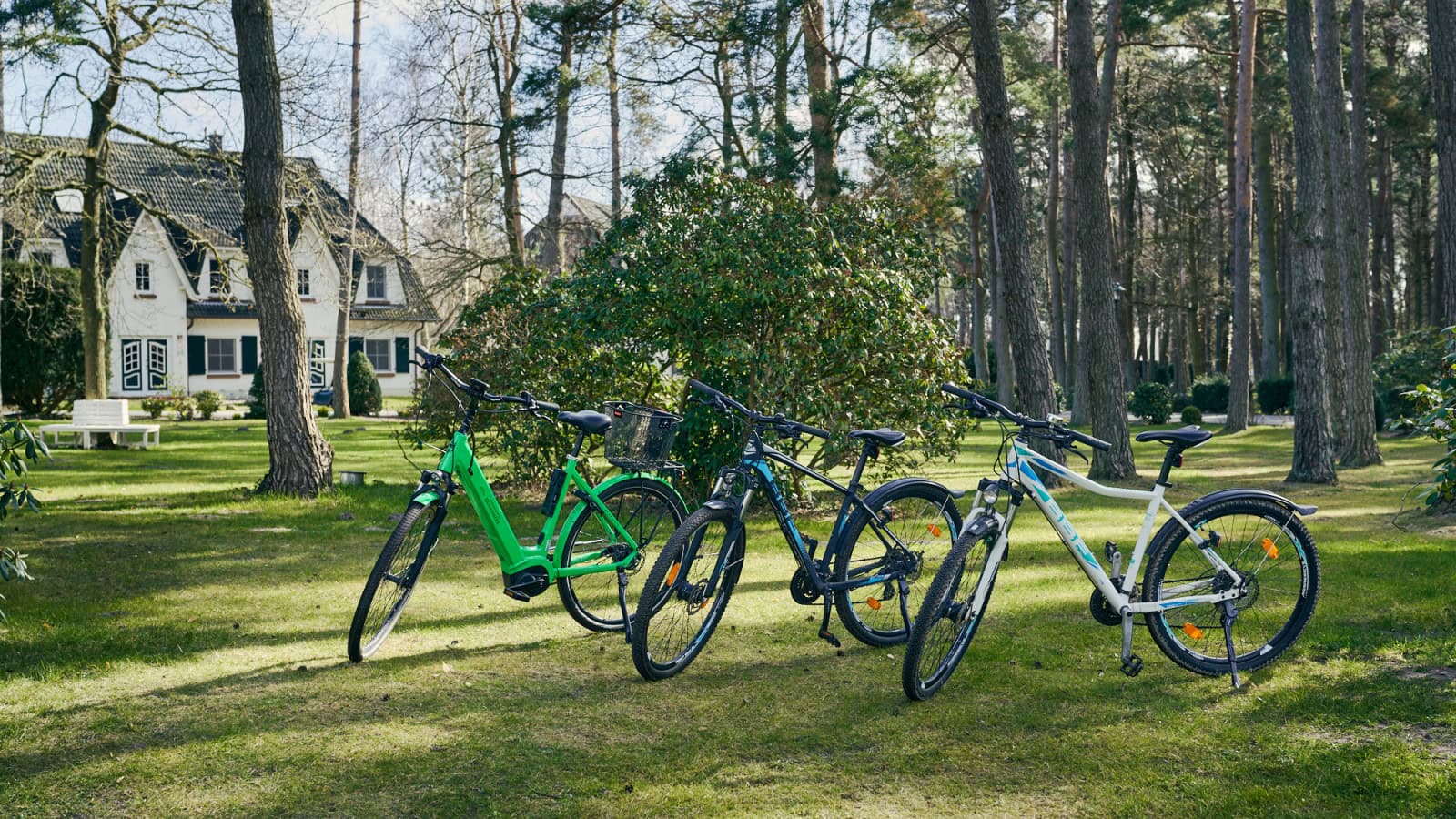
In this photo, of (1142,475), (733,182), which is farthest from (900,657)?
(1142,475)

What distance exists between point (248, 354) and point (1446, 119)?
130 ft

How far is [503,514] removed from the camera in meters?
5.93

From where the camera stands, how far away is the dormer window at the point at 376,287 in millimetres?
46000

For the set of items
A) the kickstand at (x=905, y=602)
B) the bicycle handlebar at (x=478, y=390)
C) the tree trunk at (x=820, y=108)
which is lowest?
the kickstand at (x=905, y=602)

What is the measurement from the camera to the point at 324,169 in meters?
24.1

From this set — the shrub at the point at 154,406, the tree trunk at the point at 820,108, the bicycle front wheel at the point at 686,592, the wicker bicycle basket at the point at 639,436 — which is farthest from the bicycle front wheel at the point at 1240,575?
the shrub at the point at 154,406

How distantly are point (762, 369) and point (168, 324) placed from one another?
36.4m

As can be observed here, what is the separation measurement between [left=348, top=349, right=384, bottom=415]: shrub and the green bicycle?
3122cm

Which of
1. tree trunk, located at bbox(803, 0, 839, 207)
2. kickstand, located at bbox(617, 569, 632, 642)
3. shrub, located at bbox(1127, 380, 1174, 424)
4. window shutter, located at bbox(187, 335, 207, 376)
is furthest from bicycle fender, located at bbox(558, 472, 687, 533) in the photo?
window shutter, located at bbox(187, 335, 207, 376)

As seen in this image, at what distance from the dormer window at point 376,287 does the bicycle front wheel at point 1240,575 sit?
4353 centimetres

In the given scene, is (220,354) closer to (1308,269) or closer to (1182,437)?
(1308,269)

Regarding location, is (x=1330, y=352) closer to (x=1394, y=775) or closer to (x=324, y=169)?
(x=1394, y=775)

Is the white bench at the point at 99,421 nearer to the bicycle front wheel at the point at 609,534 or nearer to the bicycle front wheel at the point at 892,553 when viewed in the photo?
the bicycle front wheel at the point at 609,534

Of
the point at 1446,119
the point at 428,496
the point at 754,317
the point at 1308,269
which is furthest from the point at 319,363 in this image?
the point at 428,496
